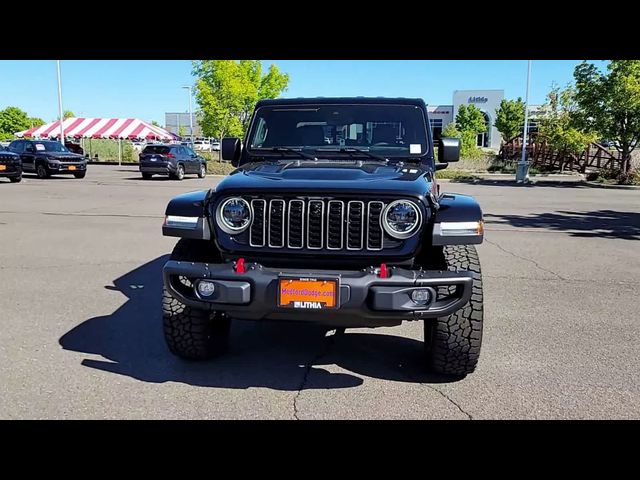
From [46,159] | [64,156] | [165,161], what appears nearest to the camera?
[46,159]

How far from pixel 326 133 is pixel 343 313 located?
2.14 m

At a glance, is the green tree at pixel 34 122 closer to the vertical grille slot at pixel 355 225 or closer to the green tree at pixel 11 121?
the green tree at pixel 11 121

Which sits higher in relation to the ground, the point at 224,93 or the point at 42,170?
the point at 224,93

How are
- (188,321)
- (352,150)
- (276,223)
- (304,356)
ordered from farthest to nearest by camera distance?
(352,150), (304,356), (188,321), (276,223)

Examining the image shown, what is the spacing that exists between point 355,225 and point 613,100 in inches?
1040

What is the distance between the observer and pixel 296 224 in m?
3.60

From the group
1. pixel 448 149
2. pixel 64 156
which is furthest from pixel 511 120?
pixel 448 149

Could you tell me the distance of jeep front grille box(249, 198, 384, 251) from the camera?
353 centimetres

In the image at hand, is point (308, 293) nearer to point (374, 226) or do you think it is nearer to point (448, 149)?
point (374, 226)

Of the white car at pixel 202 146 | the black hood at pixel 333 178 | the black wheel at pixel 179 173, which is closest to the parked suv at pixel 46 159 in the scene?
the black wheel at pixel 179 173

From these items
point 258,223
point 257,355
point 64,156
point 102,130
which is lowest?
point 257,355

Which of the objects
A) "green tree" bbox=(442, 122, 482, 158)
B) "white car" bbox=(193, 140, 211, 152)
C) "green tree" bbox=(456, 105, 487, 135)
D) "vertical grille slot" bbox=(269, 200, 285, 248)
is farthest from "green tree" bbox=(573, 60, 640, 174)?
"white car" bbox=(193, 140, 211, 152)

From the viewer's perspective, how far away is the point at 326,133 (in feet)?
16.2
